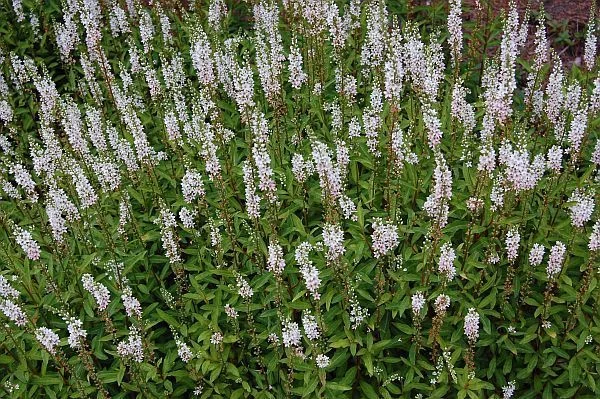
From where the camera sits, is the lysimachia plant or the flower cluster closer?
the flower cluster

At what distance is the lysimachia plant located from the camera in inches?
236

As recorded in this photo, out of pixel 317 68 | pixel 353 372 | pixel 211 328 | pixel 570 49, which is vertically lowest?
pixel 353 372

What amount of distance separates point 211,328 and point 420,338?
217cm

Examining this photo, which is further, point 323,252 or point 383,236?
point 323,252

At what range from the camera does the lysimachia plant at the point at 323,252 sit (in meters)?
6.00

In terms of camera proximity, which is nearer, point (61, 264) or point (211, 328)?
point (211, 328)

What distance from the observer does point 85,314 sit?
6828mm

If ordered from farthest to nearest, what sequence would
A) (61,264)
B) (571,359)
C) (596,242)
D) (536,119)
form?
(536,119)
(61,264)
(571,359)
(596,242)

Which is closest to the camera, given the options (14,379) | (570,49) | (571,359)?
(571,359)

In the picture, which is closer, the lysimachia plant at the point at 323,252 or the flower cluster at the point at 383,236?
the flower cluster at the point at 383,236

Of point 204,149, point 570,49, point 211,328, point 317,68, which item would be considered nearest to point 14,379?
point 211,328

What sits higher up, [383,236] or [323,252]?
[383,236]

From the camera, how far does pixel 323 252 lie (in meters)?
6.61

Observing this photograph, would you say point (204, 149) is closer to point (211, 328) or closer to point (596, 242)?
point (211, 328)
